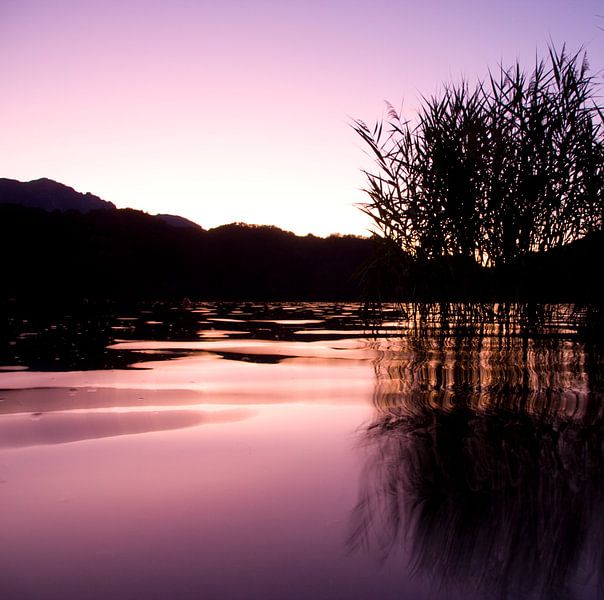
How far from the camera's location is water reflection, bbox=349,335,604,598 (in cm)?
224

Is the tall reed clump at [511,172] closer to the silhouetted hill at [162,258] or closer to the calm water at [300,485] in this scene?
the calm water at [300,485]

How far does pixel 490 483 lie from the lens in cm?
317

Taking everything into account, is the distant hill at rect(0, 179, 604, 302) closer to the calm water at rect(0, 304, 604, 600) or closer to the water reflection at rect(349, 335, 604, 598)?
the calm water at rect(0, 304, 604, 600)

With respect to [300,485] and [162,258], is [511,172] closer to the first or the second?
[300,485]

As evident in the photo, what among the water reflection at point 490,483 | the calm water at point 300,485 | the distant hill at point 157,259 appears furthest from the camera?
the distant hill at point 157,259

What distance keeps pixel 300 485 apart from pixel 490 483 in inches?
41.8

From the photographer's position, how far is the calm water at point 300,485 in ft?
6.97

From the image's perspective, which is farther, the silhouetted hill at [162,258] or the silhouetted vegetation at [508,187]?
the silhouetted hill at [162,258]

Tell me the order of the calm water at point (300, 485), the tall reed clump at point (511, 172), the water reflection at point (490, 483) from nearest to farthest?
1. the calm water at point (300, 485)
2. the water reflection at point (490, 483)
3. the tall reed clump at point (511, 172)

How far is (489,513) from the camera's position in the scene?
2746 millimetres

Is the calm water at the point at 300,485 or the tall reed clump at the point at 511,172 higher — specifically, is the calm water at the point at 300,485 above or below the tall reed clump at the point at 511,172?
below

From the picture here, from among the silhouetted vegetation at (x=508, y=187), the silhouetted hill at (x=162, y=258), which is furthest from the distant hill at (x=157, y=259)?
the silhouetted vegetation at (x=508, y=187)

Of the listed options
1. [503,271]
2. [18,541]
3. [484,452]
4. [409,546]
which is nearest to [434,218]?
[503,271]

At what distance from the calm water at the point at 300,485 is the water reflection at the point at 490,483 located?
0.04 feet
